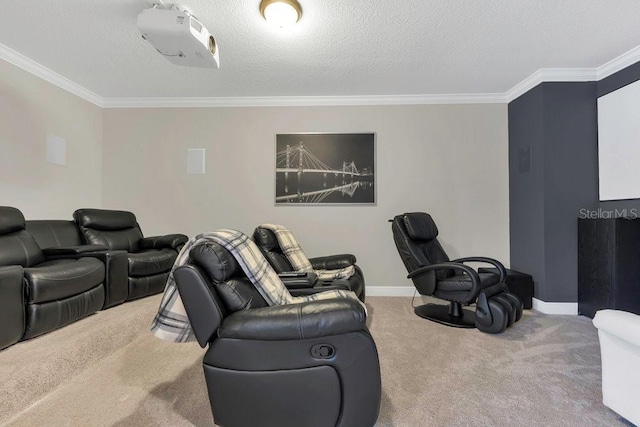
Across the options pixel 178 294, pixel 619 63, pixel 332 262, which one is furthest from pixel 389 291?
pixel 619 63

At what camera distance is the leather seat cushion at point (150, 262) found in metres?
2.82

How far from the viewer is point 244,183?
395 centimetres

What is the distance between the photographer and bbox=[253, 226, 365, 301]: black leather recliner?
1.97 meters

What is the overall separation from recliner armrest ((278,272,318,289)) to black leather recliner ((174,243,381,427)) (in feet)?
Result: 2.25

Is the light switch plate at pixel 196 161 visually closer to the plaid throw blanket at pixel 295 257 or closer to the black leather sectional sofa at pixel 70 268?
the black leather sectional sofa at pixel 70 268

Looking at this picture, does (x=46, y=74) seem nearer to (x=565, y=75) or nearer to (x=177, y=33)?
(x=177, y=33)

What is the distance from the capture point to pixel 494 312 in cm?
251

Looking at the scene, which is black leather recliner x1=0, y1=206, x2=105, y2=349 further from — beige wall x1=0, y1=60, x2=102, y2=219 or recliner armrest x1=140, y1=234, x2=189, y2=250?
recliner armrest x1=140, y1=234, x2=189, y2=250

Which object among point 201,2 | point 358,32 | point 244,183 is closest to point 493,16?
point 358,32

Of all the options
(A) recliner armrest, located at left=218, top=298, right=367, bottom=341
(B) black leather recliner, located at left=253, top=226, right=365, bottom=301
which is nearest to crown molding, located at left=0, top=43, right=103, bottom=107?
(B) black leather recliner, located at left=253, top=226, right=365, bottom=301

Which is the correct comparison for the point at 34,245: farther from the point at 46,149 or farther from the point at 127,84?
the point at 127,84

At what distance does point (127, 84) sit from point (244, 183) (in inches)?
69.5

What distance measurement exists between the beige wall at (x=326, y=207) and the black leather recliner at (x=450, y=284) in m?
0.71

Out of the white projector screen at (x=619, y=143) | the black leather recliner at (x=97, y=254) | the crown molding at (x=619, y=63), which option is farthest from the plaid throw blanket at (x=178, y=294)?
the crown molding at (x=619, y=63)
